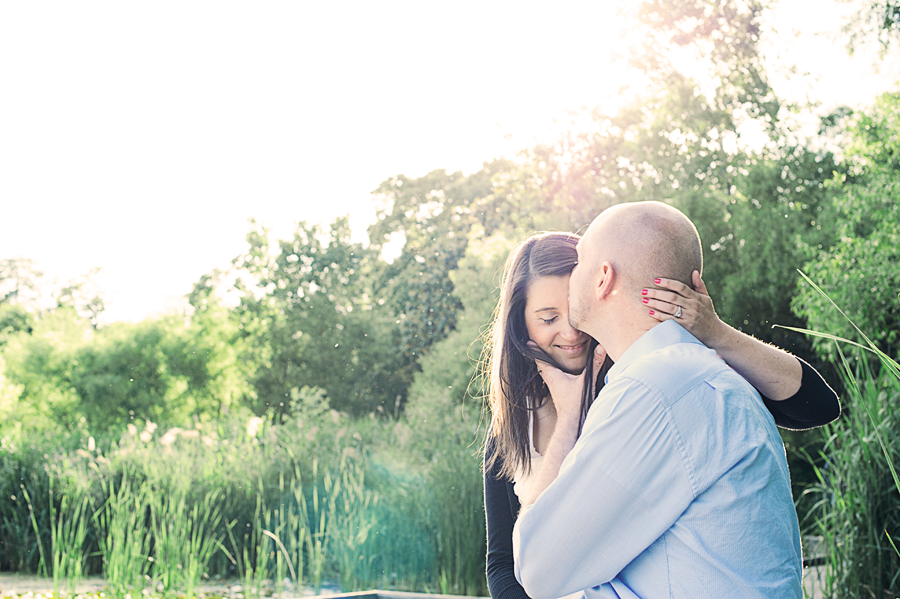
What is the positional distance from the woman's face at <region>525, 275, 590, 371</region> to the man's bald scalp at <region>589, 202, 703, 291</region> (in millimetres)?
566

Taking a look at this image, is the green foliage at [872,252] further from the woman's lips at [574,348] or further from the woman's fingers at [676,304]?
the woman's fingers at [676,304]

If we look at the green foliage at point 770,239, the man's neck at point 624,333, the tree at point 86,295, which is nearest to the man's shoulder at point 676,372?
the man's neck at point 624,333

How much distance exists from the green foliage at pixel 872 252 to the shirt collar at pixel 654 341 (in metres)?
6.83

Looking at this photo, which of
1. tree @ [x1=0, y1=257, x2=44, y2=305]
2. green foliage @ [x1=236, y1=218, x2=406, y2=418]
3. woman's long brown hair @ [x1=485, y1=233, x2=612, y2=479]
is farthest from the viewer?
tree @ [x1=0, y1=257, x2=44, y2=305]

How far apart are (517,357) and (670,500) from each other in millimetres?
987

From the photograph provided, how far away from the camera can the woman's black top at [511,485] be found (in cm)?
150

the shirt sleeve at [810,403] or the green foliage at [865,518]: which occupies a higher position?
the shirt sleeve at [810,403]

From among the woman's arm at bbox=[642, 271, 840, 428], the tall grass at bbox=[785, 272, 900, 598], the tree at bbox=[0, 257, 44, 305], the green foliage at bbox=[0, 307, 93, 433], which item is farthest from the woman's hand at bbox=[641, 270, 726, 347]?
the tree at bbox=[0, 257, 44, 305]

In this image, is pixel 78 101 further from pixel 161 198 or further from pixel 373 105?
pixel 373 105

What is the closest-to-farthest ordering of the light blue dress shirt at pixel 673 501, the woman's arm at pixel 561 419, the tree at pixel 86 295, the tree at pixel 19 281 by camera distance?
the light blue dress shirt at pixel 673 501 → the woman's arm at pixel 561 419 → the tree at pixel 86 295 → the tree at pixel 19 281

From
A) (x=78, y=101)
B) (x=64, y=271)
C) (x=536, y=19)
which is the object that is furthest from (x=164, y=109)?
(x=64, y=271)

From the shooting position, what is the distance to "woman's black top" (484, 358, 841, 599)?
1504 millimetres

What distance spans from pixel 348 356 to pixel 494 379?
521 inches

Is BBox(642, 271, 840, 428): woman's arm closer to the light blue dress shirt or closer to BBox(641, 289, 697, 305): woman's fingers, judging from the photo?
BBox(641, 289, 697, 305): woman's fingers
